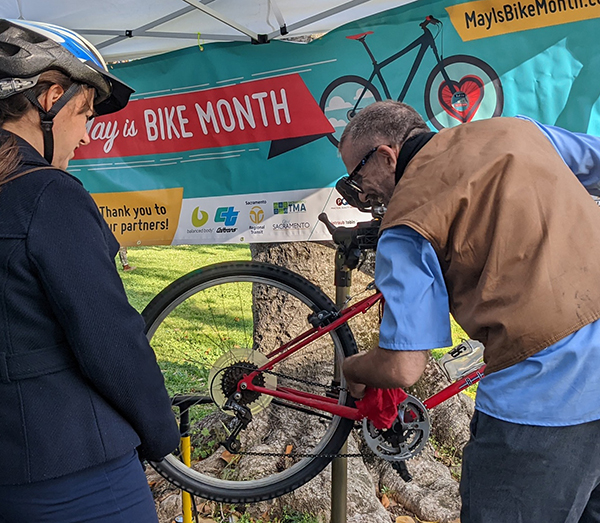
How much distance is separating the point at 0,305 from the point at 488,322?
1109mm

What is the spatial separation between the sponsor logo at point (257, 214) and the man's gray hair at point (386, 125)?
1091mm

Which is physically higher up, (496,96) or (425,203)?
(496,96)

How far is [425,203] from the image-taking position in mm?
1298

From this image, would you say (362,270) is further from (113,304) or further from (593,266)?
(113,304)

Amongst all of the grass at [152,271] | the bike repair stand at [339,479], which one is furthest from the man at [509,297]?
the grass at [152,271]

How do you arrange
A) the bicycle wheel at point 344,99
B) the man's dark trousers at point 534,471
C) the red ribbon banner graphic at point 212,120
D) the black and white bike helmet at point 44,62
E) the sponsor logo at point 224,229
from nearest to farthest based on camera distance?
the black and white bike helmet at point 44,62
the man's dark trousers at point 534,471
the bicycle wheel at point 344,99
the red ribbon banner graphic at point 212,120
the sponsor logo at point 224,229

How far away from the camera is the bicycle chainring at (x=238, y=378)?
2.45 meters

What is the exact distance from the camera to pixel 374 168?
169 cm

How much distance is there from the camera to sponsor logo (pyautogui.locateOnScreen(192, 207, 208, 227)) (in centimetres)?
281

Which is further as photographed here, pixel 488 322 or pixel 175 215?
pixel 175 215

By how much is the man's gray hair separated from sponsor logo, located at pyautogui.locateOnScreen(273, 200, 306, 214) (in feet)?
3.16

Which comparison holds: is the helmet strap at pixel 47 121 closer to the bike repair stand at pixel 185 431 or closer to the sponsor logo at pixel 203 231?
the bike repair stand at pixel 185 431

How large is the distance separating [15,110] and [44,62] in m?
0.16

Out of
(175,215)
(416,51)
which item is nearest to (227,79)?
(175,215)
